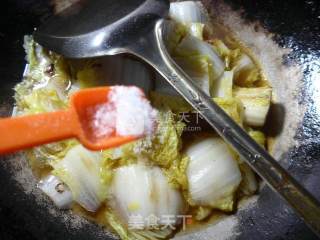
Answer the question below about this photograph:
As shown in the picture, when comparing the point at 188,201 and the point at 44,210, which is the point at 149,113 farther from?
the point at 44,210

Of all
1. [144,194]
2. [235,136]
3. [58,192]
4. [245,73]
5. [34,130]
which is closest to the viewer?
[34,130]

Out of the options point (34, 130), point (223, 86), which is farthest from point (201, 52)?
point (34, 130)

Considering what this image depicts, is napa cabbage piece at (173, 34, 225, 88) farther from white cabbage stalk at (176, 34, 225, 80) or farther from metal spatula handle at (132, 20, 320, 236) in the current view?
metal spatula handle at (132, 20, 320, 236)

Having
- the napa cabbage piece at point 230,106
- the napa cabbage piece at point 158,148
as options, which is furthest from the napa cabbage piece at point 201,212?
the napa cabbage piece at point 230,106

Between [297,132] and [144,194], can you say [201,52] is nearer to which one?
[297,132]

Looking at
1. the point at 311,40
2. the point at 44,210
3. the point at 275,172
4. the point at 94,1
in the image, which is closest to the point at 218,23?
the point at 311,40
